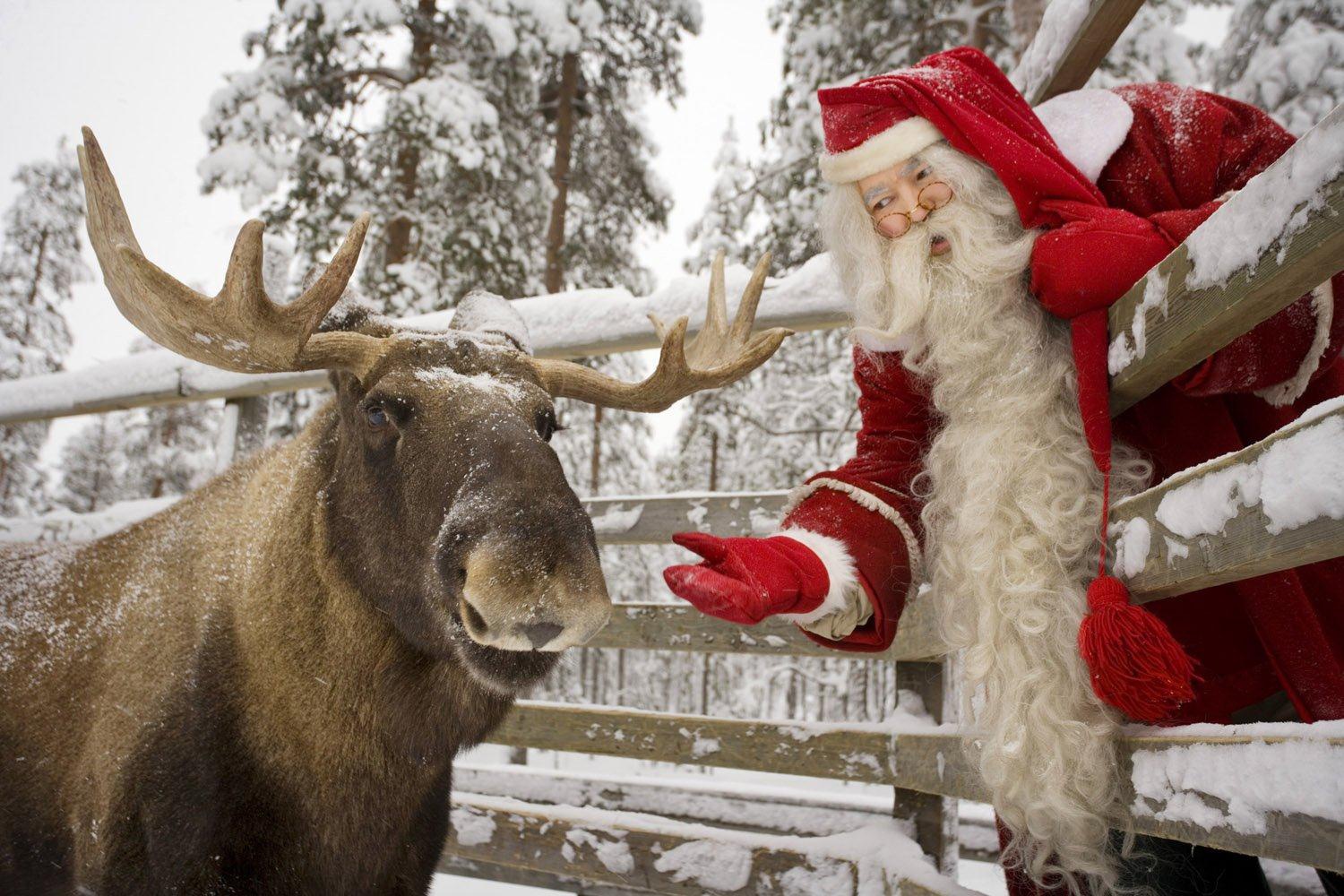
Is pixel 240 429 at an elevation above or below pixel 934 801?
above

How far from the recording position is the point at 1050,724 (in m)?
1.57

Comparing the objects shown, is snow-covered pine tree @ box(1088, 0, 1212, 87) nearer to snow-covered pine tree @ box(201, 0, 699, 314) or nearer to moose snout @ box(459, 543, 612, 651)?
snow-covered pine tree @ box(201, 0, 699, 314)

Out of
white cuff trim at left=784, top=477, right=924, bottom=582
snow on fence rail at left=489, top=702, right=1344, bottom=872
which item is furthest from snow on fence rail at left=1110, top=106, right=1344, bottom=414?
white cuff trim at left=784, top=477, right=924, bottom=582

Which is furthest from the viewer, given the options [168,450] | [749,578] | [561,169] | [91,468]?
[91,468]

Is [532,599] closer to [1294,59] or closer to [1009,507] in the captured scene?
[1009,507]

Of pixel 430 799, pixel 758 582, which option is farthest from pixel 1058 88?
pixel 430 799

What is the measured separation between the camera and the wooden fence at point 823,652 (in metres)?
1.03

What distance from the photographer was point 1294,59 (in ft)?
26.5

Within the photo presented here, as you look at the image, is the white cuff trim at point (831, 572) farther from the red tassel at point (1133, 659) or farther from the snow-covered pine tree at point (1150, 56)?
the snow-covered pine tree at point (1150, 56)

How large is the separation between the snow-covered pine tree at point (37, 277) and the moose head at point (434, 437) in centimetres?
1838

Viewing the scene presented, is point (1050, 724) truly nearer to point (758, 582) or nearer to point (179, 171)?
point (758, 582)

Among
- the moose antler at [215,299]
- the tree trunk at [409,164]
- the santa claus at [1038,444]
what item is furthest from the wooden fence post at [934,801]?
the tree trunk at [409,164]

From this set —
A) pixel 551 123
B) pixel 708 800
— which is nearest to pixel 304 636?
pixel 708 800

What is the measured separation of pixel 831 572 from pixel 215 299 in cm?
180
